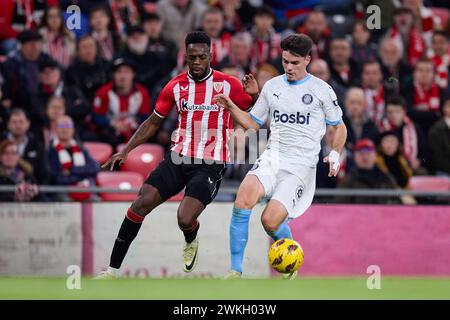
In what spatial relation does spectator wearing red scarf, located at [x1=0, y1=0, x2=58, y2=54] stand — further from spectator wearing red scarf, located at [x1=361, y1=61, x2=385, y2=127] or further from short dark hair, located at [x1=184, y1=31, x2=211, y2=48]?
short dark hair, located at [x1=184, y1=31, x2=211, y2=48]

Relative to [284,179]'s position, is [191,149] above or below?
above

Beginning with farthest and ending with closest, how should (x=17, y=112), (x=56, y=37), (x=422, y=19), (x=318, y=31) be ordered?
(x=422, y=19), (x=318, y=31), (x=56, y=37), (x=17, y=112)

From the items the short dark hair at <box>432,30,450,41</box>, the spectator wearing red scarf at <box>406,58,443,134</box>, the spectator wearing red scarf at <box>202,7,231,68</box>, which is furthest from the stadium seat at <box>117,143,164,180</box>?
the short dark hair at <box>432,30,450,41</box>

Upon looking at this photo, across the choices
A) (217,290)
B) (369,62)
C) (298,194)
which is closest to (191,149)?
(298,194)

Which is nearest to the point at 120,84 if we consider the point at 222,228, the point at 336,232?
the point at 222,228

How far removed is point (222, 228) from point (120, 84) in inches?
105

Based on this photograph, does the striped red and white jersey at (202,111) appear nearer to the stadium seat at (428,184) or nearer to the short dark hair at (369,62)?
the stadium seat at (428,184)

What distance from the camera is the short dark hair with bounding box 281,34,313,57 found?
11.0 metres

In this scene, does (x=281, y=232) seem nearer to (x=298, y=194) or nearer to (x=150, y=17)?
(x=298, y=194)

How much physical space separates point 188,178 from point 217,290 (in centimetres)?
168

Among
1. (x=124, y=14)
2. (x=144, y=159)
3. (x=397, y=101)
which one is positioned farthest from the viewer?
(x=124, y=14)

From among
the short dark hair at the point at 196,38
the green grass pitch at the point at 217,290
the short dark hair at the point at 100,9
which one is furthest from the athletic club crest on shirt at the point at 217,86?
the short dark hair at the point at 100,9

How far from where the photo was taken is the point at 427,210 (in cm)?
1502

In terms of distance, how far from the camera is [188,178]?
11609 mm
